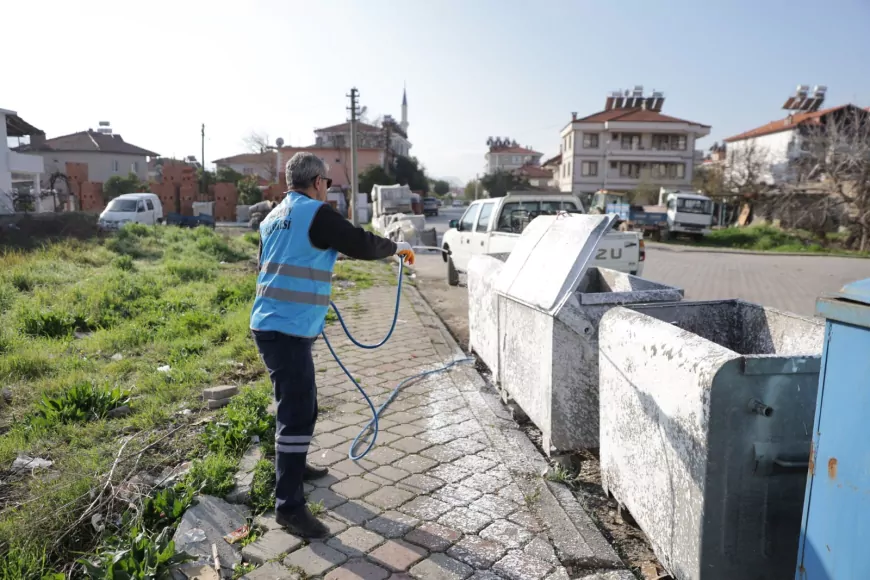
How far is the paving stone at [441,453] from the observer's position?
405 cm

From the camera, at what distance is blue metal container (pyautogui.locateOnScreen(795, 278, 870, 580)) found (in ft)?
5.65

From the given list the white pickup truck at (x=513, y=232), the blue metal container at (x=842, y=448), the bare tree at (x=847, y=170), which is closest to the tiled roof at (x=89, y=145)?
the white pickup truck at (x=513, y=232)

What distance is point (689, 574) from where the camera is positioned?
2.47 meters

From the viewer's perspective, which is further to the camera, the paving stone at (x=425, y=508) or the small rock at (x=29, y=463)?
the small rock at (x=29, y=463)

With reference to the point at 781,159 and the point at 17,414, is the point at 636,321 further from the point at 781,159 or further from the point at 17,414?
the point at 781,159

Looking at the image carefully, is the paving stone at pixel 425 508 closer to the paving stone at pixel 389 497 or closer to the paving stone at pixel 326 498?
the paving stone at pixel 389 497

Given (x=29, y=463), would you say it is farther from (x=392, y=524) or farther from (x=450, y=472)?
(x=450, y=472)

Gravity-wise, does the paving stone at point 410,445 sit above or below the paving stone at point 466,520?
above

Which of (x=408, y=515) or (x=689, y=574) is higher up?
(x=689, y=574)

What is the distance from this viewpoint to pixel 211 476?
138 inches

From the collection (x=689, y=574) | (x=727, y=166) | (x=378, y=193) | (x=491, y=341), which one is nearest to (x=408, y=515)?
(x=689, y=574)

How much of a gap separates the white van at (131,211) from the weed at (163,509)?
79.0 ft

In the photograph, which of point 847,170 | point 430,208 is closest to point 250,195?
point 430,208

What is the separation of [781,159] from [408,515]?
54.1 m
